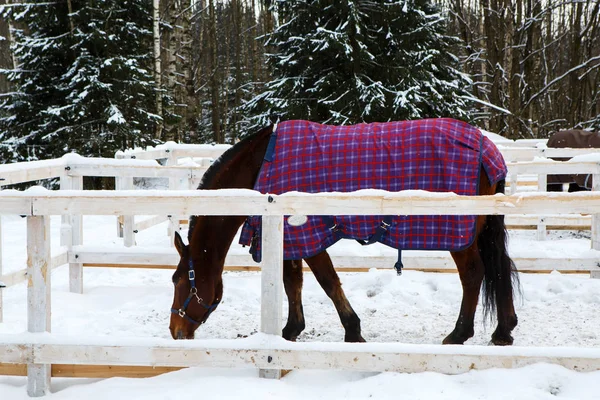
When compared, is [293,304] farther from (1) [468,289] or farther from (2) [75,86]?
(2) [75,86]

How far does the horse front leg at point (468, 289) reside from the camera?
3699mm

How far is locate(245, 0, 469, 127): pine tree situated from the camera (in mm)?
11086

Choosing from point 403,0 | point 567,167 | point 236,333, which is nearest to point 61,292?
point 236,333

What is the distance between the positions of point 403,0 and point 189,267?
9407 mm

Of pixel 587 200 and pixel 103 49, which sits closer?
pixel 587 200

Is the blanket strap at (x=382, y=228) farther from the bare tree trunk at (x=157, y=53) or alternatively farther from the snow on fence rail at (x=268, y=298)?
the bare tree trunk at (x=157, y=53)

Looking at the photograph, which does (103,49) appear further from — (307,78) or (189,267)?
(189,267)

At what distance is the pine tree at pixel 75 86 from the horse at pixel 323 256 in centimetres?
780

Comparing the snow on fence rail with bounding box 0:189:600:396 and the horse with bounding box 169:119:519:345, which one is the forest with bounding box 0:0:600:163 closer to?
the horse with bounding box 169:119:519:345

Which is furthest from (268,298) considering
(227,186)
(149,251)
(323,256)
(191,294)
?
(149,251)

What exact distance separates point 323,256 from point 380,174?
2.03ft

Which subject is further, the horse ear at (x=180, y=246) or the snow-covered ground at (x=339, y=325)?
the horse ear at (x=180, y=246)

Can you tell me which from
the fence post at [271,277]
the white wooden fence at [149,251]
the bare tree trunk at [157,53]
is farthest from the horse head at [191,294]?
the bare tree trunk at [157,53]

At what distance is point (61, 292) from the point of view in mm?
5180
